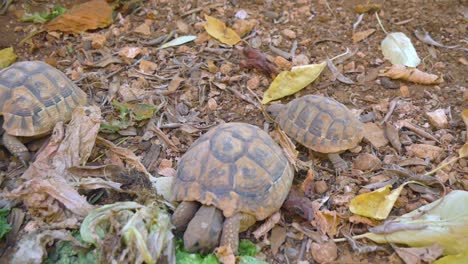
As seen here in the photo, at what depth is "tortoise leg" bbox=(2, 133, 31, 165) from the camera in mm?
3787

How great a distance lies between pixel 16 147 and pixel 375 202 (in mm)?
3003

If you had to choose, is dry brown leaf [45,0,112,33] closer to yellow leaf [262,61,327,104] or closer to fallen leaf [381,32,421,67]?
yellow leaf [262,61,327,104]

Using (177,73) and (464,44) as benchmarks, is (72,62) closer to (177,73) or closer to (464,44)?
(177,73)

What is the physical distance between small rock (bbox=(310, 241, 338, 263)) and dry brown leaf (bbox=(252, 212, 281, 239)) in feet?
1.08

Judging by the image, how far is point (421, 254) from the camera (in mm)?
3018

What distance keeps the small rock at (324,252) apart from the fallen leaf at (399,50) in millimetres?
2329

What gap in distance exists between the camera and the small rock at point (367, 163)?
3749 mm

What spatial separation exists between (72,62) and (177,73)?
121 cm

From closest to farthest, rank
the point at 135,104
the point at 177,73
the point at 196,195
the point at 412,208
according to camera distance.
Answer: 1. the point at 196,195
2. the point at 412,208
3. the point at 135,104
4. the point at 177,73

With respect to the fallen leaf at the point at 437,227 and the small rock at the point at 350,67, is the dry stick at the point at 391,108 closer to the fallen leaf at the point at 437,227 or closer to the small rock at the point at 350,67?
the small rock at the point at 350,67

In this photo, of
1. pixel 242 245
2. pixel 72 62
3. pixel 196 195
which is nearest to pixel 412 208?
pixel 242 245

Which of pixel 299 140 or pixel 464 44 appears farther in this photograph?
pixel 464 44

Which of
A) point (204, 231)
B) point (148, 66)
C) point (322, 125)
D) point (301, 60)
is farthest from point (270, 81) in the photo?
point (204, 231)

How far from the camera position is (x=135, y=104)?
4320mm
